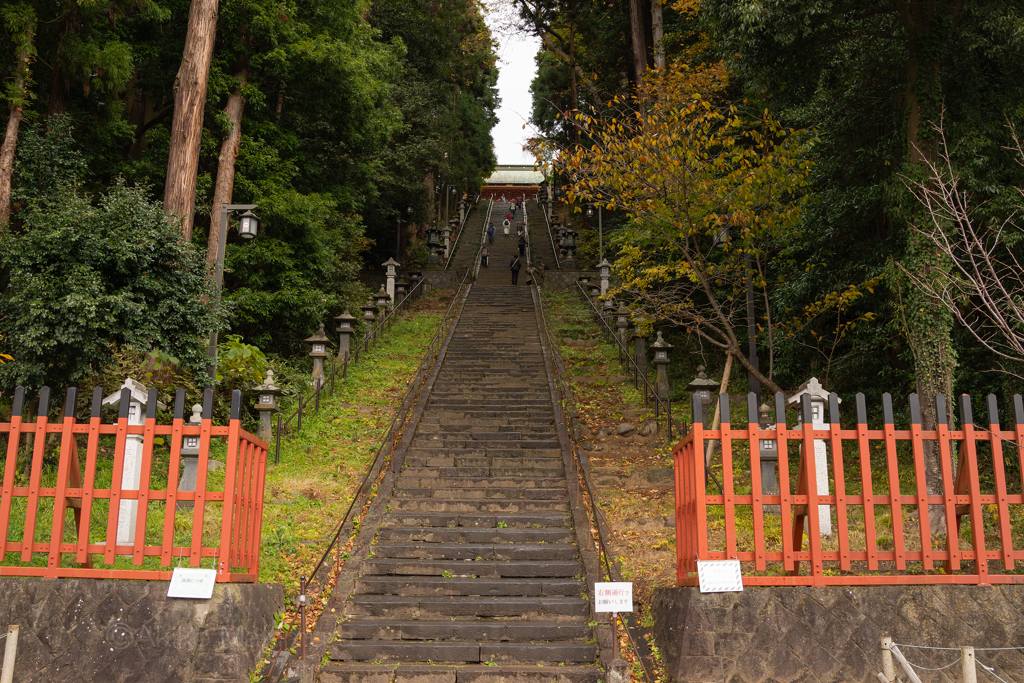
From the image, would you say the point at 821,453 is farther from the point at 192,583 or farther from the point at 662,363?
the point at 192,583

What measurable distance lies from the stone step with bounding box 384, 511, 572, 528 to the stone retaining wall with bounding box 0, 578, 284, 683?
127 inches

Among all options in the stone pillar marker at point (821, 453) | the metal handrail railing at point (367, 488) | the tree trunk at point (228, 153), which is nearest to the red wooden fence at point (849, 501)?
the stone pillar marker at point (821, 453)

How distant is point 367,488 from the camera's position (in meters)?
9.70

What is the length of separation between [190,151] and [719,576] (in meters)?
11.9

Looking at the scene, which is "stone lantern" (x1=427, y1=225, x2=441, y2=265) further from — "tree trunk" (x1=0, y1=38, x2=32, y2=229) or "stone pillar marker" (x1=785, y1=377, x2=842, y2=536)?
"stone pillar marker" (x1=785, y1=377, x2=842, y2=536)

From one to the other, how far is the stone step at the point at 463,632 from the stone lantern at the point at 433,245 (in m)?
24.7

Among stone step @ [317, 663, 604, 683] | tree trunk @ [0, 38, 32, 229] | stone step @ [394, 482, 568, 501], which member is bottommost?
stone step @ [317, 663, 604, 683]

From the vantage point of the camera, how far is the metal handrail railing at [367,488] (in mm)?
6555

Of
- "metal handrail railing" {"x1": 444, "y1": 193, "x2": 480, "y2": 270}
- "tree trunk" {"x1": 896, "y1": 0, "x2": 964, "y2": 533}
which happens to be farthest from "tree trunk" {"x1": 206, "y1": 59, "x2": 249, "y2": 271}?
"metal handrail railing" {"x1": 444, "y1": 193, "x2": 480, "y2": 270}

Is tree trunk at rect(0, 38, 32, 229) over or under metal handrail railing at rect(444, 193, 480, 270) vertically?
under

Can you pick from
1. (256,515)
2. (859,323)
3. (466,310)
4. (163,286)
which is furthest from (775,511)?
(466,310)

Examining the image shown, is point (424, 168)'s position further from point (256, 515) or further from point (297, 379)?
point (256, 515)

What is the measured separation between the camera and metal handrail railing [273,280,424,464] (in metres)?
11.5

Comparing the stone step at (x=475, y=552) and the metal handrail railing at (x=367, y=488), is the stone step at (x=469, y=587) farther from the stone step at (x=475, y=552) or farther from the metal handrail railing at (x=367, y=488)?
the stone step at (x=475, y=552)
